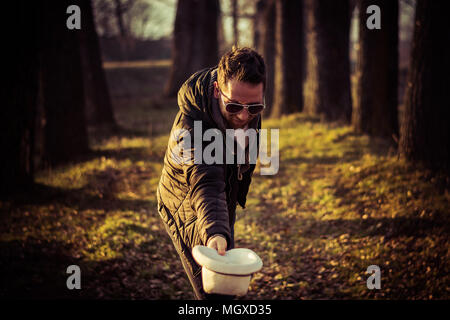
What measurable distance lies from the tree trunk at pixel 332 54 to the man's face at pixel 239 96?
9.08 meters

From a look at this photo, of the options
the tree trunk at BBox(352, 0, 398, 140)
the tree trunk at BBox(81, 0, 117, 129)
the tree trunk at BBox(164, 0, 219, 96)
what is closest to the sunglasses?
the tree trunk at BBox(352, 0, 398, 140)

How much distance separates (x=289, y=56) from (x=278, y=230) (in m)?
8.98

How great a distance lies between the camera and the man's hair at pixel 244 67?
2.74m

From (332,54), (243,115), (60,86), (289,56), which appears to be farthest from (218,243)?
(289,56)

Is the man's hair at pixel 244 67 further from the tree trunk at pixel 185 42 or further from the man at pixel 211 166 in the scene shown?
the tree trunk at pixel 185 42

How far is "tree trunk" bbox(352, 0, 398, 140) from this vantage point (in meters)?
8.78

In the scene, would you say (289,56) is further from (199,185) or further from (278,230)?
(199,185)

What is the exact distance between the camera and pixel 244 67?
8.96ft

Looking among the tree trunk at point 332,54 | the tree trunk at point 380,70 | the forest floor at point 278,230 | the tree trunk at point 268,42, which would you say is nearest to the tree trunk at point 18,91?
the forest floor at point 278,230

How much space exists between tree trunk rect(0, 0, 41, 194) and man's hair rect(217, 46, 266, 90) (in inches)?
245

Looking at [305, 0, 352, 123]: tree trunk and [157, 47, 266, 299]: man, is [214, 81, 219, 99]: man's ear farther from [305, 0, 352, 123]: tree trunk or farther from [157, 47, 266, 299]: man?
[305, 0, 352, 123]: tree trunk

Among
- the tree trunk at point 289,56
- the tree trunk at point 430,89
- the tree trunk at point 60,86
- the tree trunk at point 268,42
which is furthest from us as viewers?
the tree trunk at point 268,42

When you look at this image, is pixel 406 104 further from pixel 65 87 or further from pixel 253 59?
pixel 65 87
